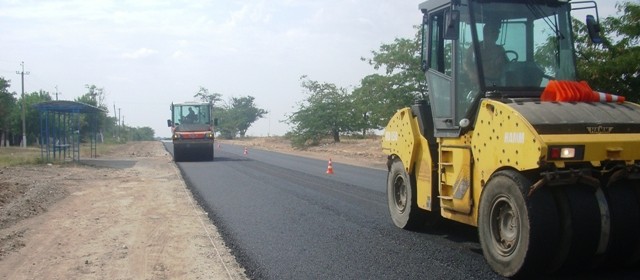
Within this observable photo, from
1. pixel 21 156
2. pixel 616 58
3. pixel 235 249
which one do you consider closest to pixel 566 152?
pixel 235 249

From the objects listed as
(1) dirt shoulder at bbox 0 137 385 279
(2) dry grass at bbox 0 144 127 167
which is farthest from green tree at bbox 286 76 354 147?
(1) dirt shoulder at bbox 0 137 385 279

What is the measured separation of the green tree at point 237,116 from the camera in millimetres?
103688

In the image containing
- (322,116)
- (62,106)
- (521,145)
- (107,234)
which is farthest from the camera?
(322,116)

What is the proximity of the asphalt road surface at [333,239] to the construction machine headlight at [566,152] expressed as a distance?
1317 millimetres

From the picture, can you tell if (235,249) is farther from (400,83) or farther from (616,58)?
(400,83)

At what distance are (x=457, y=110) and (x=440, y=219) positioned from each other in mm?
2030

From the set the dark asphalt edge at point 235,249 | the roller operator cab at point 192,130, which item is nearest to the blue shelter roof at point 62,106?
the roller operator cab at point 192,130

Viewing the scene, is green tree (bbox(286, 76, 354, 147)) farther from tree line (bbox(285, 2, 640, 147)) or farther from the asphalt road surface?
the asphalt road surface

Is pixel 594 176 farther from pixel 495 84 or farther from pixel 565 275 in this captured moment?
pixel 495 84

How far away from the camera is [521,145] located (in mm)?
5391

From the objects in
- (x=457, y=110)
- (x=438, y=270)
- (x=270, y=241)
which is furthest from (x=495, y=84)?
(x=270, y=241)

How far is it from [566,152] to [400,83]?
19457 mm

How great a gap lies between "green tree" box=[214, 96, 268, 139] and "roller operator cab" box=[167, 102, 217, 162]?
240ft

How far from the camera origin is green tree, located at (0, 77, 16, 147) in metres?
52.8
